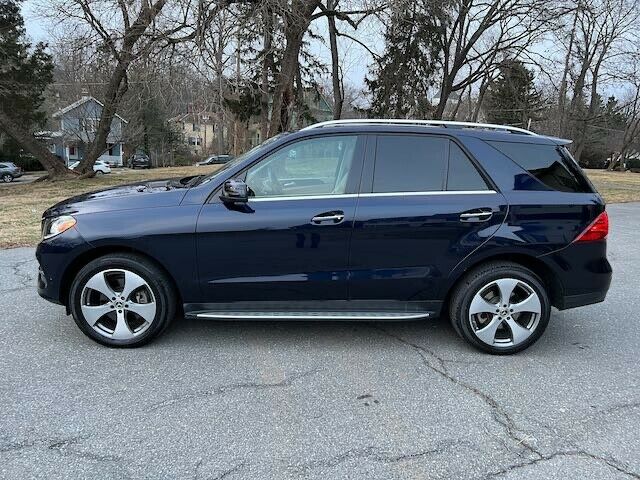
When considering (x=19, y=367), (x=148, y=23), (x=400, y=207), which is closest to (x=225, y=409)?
(x=19, y=367)

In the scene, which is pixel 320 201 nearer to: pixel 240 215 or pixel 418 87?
pixel 240 215

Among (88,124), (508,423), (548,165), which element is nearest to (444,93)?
(548,165)

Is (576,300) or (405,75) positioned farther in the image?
(405,75)

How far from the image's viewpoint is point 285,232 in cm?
376

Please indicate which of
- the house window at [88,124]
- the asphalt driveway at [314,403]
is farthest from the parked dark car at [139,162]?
the asphalt driveway at [314,403]

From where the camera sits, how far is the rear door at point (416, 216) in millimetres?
3807

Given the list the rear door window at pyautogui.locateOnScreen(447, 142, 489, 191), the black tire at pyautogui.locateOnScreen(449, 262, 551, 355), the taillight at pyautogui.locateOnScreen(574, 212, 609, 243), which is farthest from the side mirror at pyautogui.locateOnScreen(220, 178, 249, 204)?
the taillight at pyautogui.locateOnScreen(574, 212, 609, 243)

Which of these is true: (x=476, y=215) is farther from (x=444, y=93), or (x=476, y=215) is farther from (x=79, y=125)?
(x=79, y=125)

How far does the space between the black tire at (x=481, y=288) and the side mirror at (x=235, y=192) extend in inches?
71.1

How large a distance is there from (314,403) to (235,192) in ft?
5.16

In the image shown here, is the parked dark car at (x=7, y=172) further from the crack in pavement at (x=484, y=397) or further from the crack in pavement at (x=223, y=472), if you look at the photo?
the crack in pavement at (x=223, y=472)

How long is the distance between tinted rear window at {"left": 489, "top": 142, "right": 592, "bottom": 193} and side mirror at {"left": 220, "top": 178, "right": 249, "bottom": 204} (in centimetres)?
198

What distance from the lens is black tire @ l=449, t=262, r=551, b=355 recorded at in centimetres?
390

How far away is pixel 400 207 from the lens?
3816 millimetres
